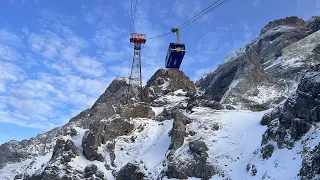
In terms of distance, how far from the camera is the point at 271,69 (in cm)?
7731

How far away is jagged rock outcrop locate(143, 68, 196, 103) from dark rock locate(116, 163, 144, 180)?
28.5m

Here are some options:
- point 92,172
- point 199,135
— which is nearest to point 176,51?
point 199,135

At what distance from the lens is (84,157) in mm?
46250

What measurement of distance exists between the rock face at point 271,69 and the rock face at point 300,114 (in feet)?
79.5

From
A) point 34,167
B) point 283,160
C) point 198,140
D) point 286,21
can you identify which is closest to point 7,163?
point 34,167

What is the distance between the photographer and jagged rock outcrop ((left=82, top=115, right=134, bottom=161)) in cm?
4628

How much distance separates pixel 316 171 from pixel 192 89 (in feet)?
173

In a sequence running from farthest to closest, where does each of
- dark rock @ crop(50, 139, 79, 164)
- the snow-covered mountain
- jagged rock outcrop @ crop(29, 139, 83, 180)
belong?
dark rock @ crop(50, 139, 79, 164) < jagged rock outcrop @ crop(29, 139, 83, 180) < the snow-covered mountain

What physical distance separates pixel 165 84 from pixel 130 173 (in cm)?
3574

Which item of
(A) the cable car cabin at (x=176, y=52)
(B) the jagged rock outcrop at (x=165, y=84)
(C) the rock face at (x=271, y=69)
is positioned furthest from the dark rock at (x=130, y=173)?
(B) the jagged rock outcrop at (x=165, y=84)

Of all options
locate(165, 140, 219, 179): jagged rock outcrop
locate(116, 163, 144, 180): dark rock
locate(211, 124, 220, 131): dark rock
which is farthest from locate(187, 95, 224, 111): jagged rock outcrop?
locate(116, 163, 144, 180): dark rock

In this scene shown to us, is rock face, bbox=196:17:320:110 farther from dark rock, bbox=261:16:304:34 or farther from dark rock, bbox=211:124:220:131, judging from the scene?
dark rock, bbox=211:124:220:131

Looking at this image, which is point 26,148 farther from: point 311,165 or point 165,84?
point 311,165

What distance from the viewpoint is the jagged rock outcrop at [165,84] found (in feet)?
236
